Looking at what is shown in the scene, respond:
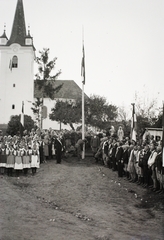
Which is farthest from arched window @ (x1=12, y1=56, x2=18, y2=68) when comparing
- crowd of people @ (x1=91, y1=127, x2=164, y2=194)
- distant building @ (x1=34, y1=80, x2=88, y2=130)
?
crowd of people @ (x1=91, y1=127, x2=164, y2=194)

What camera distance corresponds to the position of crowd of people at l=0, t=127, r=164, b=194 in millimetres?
12721

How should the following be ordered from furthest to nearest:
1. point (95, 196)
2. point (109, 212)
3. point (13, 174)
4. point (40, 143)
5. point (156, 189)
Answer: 1. point (40, 143)
2. point (13, 174)
3. point (156, 189)
4. point (95, 196)
5. point (109, 212)

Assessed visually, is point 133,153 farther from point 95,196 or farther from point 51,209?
point 51,209

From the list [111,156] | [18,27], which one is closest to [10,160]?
[111,156]

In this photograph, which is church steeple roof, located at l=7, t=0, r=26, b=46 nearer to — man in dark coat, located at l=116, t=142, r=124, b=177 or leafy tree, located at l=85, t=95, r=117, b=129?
leafy tree, located at l=85, t=95, r=117, b=129

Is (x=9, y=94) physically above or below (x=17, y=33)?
below

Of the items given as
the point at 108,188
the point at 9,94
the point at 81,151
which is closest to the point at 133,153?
the point at 108,188

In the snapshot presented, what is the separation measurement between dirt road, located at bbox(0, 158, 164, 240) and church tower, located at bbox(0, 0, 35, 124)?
38260 millimetres

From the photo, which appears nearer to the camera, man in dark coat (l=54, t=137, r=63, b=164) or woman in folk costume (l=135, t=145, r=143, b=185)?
woman in folk costume (l=135, t=145, r=143, b=185)

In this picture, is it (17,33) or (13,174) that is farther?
(17,33)

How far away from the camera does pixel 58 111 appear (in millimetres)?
45531

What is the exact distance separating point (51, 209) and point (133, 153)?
5.97 meters

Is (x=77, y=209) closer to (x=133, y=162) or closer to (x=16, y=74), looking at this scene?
(x=133, y=162)

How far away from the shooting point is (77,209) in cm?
973
